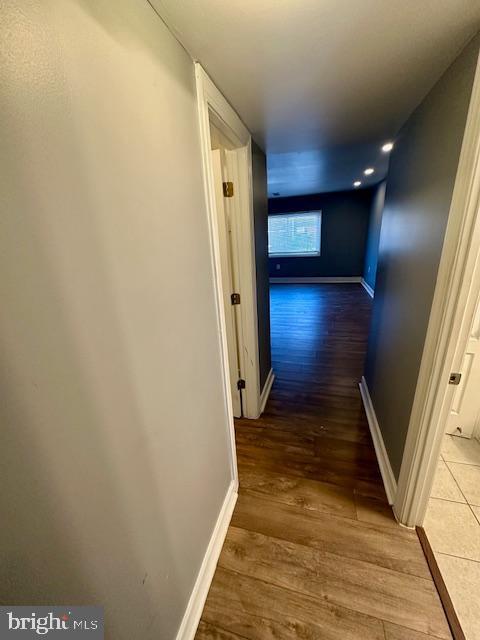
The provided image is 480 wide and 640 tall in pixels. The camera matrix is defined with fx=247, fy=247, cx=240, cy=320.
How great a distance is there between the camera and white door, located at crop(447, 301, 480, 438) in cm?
165

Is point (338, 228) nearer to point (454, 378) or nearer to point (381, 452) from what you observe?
point (381, 452)

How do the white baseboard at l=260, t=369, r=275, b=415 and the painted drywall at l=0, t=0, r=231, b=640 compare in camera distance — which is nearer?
the painted drywall at l=0, t=0, r=231, b=640

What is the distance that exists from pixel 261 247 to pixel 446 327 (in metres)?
1.50

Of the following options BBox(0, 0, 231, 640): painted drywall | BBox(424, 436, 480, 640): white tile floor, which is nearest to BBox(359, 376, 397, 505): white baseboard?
BBox(424, 436, 480, 640): white tile floor

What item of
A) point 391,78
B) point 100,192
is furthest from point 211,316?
point 391,78

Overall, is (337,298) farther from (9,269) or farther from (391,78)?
(9,269)

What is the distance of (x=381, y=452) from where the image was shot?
1.68 metres

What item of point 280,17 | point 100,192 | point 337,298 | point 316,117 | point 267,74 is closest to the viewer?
point 100,192

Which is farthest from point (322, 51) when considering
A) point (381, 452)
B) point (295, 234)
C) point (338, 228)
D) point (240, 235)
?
point (295, 234)

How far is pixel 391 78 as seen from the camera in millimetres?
1136

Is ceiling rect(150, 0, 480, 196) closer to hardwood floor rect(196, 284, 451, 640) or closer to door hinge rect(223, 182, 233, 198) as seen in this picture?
door hinge rect(223, 182, 233, 198)

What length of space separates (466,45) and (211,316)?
1428mm

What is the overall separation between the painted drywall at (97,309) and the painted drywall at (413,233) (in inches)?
41.5

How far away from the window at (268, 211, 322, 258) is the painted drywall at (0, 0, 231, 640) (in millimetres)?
6757
